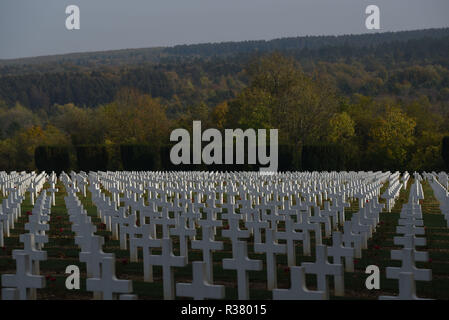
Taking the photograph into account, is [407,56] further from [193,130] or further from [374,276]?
[374,276]

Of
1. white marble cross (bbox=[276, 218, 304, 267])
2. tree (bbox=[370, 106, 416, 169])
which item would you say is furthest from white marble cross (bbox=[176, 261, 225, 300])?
tree (bbox=[370, 106, 416, 169])

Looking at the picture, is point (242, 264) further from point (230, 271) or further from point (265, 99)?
point (265, 99)

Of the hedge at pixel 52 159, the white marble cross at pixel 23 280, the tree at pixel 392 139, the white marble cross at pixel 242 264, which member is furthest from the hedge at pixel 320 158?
the white marble cross at pixel 23 280

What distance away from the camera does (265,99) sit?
6100cm

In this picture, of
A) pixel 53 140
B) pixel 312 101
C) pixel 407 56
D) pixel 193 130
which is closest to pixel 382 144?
pixel 312 101

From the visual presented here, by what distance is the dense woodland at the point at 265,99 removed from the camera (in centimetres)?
5909

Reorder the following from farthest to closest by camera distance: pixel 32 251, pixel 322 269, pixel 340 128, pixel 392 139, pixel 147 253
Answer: pixel 340 128
pixel 392 139
pixel 147 253
pixel 32 251
pixel 322 269

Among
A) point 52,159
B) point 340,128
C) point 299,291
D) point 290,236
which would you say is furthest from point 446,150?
point 299,291

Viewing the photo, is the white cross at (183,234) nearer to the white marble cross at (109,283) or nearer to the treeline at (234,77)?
the white marble cross at (109,283)

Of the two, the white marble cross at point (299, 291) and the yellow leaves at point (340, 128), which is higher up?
the yellow leaves at point (340, 128)

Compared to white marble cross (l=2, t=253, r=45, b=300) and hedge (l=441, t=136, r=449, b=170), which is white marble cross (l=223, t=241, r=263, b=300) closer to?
white marble cross (l=2, t=253, r=45, b=300)

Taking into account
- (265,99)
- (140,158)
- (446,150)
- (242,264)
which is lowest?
(242,264)

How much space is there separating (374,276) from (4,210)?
8.52 meters

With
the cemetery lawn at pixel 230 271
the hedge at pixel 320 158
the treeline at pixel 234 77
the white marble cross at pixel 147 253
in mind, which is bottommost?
the cemetery lawn at pixel 230 271
